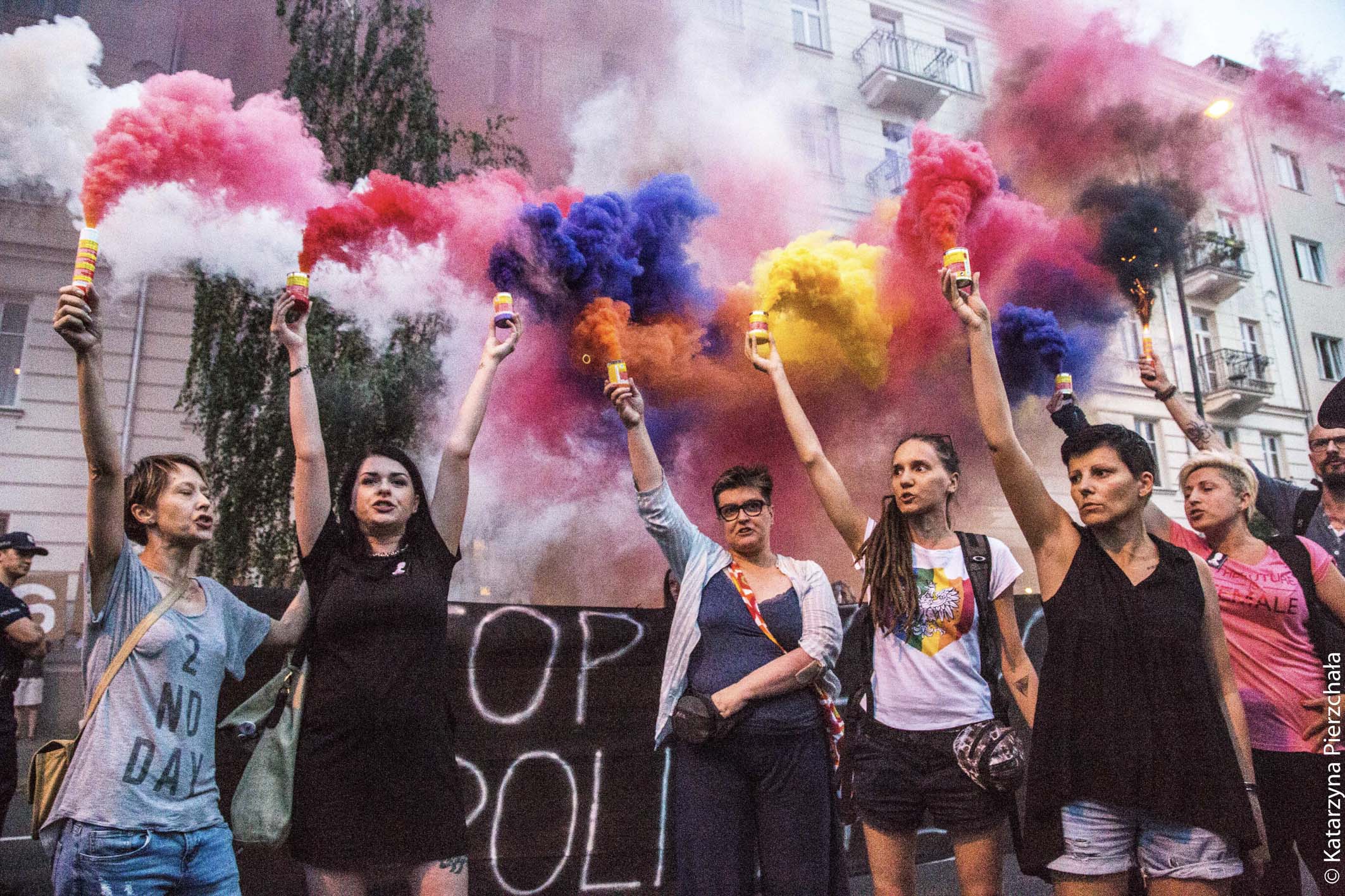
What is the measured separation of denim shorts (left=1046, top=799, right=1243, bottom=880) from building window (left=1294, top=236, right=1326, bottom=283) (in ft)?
64.9

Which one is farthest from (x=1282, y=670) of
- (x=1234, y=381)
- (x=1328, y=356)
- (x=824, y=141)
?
(x=1328, y=356)

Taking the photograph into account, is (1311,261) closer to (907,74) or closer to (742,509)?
(907,74)

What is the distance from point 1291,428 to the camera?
18344 mm

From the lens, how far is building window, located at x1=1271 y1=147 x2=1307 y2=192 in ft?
45.9

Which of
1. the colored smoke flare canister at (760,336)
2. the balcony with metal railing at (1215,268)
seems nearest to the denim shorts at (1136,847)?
the colored smoke flare canister at (760,336)

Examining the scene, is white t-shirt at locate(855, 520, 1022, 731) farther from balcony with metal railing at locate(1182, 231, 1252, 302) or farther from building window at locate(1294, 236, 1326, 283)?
building window at locate(1294, 236, 1326, 283)

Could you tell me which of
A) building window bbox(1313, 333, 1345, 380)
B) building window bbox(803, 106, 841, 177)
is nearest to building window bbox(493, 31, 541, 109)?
building window bbox(803, 106, 841, 177)

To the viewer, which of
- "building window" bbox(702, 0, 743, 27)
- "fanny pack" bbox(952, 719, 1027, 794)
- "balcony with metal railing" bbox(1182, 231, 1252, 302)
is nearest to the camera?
"fanny pack" bbox(952, 719, 1027, 794)

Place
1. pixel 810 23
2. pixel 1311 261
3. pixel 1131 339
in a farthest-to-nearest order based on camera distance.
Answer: pixel 1311 261 < pixel 1131 339 < pixel 810 23

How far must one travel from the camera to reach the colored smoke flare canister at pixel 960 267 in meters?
2.96

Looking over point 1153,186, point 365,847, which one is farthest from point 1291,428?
point 365,847

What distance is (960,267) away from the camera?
3000 mm

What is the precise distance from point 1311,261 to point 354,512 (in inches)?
834

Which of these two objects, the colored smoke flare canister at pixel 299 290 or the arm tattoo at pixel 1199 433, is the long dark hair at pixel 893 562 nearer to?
the arm tattoo at pixel 1199 433
